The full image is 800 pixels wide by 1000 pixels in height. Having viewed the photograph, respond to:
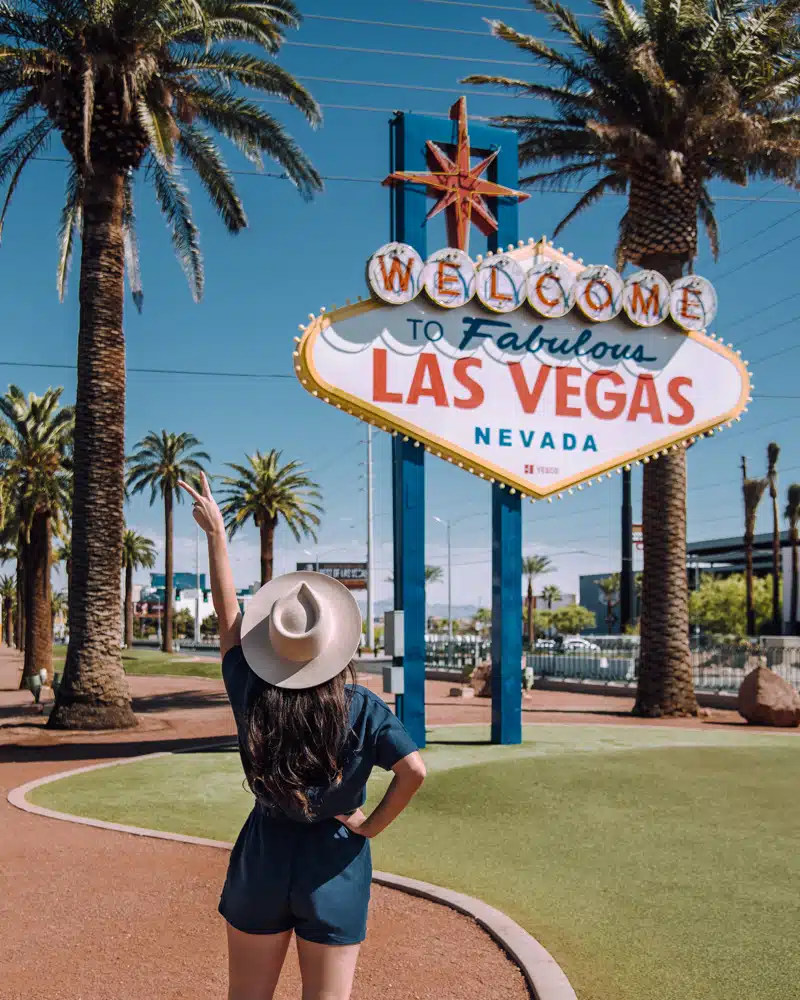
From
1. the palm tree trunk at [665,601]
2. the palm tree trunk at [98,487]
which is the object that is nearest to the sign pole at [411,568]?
the palm tree trunk at [98,487]

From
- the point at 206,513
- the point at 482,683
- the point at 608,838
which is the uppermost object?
the point at 206,513

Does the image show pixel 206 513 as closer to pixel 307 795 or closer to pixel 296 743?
pixel 296 743

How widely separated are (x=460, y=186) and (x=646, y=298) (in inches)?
137

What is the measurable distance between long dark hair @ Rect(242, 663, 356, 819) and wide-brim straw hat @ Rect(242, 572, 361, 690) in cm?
6

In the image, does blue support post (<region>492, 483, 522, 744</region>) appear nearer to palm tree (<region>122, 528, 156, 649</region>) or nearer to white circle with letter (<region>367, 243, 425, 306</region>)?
white circle with letter (<region>367, 243, 425, 306</region>)

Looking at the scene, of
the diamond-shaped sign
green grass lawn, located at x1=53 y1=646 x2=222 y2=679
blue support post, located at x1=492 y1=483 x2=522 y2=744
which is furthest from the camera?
green grass lawn, located at x1=53 y1=646 x2=222 y2=679

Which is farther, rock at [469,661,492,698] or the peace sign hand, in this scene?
rock at [469,661,492,698]

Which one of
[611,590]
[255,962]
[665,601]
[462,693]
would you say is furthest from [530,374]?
[611,590]

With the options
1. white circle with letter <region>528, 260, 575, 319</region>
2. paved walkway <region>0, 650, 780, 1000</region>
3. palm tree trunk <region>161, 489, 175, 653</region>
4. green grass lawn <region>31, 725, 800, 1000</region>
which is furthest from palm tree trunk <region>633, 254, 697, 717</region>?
palm tree trunk <region>161, 489, 175, 653</region>

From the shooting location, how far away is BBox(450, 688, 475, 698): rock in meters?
28.1

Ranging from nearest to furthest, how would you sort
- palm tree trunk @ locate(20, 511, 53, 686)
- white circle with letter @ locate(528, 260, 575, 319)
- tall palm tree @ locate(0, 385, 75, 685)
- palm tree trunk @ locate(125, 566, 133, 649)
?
white circle with letter @ locate(528, 260, 575, 319) → palm tree trunk @ locate(20, 511, 53, 686) → tall palm tree @ locate(0, 385, 75, 685) → palm tree trunk @ locate(125, 566, 133, 649)

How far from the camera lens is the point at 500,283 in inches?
626

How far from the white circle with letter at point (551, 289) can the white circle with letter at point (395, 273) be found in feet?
6.16

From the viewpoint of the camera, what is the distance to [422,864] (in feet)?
27.1
